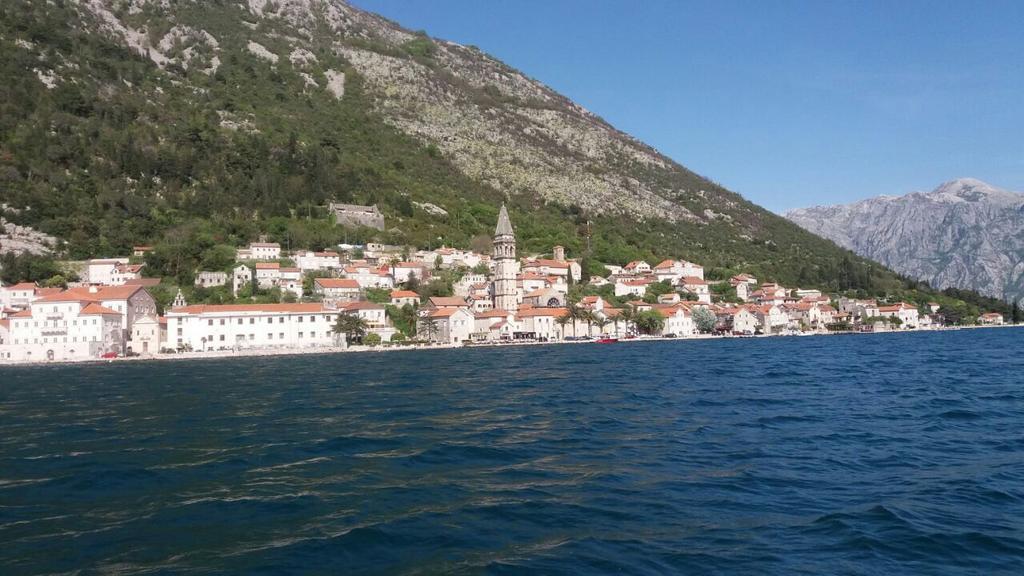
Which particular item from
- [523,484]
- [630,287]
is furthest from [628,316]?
[523,484]

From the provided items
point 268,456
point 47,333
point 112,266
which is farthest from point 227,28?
point 268,456

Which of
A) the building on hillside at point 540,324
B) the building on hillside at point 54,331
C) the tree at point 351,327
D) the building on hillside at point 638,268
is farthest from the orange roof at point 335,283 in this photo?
the building on hillside at point 638,268

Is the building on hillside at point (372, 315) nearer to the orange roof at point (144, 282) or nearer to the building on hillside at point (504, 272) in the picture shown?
the building on hillside at point (504, 272)

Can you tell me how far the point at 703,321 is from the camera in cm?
8850

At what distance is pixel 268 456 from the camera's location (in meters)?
14.2

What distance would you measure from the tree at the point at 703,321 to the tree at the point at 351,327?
42.6 metres

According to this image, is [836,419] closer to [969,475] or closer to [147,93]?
[969,475]

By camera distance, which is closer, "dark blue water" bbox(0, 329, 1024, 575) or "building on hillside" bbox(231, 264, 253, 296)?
"dark blue water" bbox(0, 329, 1024, 575)

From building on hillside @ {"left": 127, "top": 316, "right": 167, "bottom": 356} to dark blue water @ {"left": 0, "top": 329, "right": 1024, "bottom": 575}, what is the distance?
1632 inches

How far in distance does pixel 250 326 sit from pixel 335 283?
13.3 metres

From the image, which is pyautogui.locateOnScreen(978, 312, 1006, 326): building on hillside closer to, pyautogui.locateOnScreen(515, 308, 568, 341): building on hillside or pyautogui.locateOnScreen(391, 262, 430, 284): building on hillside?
pyautogui.locateOnScreen(515, 308, 568, 341): building on hillside

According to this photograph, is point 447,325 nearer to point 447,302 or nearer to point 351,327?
point 447,302

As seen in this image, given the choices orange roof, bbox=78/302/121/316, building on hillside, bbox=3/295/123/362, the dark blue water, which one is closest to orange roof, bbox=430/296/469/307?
orange roof, bbox=78/302/121/316

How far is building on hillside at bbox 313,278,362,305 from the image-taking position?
7581 centimetres
